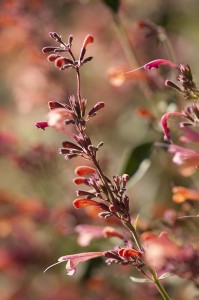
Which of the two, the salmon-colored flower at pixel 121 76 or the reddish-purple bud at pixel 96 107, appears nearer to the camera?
the reddish-purple bud at pixel 96 107

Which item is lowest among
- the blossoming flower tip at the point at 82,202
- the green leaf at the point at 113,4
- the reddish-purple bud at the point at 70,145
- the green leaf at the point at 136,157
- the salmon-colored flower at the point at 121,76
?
the green leaf at the point at 136,157

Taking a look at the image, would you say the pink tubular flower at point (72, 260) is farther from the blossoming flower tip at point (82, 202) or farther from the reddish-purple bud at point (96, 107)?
the reddish-purple bud at point (96, 107)

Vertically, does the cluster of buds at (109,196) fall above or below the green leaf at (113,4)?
below

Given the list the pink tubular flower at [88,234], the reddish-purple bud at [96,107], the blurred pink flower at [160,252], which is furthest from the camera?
the pink tubular flower at [88,234]

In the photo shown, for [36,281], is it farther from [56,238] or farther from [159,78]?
[159,78]

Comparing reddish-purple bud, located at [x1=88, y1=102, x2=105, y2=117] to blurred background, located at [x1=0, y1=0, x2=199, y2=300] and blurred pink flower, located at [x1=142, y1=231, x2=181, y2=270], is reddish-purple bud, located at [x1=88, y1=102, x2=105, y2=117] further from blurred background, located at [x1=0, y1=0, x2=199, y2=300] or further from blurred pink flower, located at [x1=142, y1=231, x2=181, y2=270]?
blurred background, located at [x1=0, y1=0, x2=199, y2=300]

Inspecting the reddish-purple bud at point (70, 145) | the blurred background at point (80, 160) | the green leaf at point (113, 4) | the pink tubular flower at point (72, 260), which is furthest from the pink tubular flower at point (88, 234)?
the green leaf at point (113, 4)

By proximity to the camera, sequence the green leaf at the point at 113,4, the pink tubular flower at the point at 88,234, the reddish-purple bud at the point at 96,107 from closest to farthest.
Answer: the reddish-purple bud at the point at 96,107, the pink tubular flower at the point at 88,234, the green leaf at the point at 113,4

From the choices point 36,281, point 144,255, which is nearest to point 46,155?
point 36,281

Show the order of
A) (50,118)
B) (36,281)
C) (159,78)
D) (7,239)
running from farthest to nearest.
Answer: (7,239), (36,281), (159,78), (50,118)
